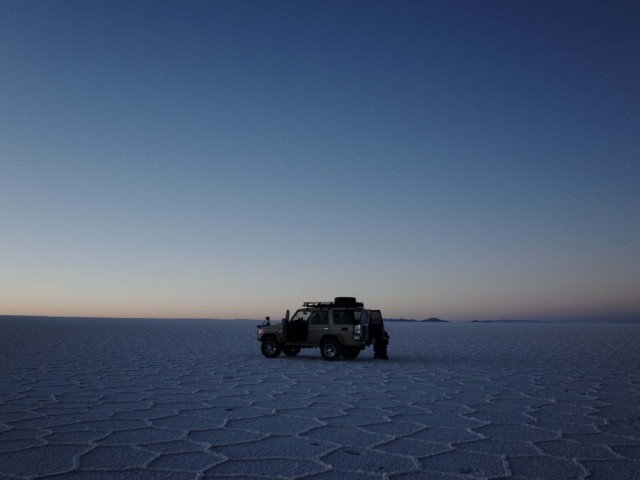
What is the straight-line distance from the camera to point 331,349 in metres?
16.7

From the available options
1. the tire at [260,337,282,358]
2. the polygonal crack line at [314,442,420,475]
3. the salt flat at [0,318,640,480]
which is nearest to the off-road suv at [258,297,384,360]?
the tire at [260,337,282,358]

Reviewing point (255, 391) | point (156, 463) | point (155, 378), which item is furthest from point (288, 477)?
point (155, 378)

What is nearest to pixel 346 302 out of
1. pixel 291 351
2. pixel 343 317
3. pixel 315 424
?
pixel 343 317

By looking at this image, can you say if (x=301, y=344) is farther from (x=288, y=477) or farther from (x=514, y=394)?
(x=288, y=477)

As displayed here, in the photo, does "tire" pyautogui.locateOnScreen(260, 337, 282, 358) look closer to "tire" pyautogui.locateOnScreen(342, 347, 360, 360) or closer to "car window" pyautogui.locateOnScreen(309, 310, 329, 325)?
"car window" pyautogui.locateOnScreen(309, 310, 329, 325)

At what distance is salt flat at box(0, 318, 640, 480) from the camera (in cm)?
539

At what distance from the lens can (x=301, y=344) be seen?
17.3m

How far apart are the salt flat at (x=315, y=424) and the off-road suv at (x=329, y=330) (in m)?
2.81

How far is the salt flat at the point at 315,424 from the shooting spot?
5.39 meters

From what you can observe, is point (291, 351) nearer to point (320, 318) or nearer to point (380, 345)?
point (320, 318)

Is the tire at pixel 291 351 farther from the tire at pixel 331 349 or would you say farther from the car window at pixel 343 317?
the car window at pixel 343 317

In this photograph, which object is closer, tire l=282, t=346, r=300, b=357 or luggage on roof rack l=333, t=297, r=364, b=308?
luggage on roof rack l=333, t=297, r=364, b=308

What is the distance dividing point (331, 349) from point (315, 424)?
370 inches

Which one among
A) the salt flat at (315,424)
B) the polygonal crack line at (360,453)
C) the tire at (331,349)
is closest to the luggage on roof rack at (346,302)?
the tire at (331,349)
